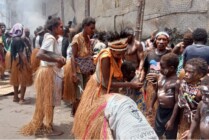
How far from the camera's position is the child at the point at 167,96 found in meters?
3.61

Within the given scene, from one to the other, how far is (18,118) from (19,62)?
1.46 meters

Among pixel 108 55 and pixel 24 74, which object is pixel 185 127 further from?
pixel 24 74

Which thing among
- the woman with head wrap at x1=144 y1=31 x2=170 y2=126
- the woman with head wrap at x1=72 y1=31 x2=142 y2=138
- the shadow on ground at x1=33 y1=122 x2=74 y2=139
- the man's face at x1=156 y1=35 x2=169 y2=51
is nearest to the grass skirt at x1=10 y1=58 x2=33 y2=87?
the shadow on ground at x1=33 y1=122 x2=74 y2=139

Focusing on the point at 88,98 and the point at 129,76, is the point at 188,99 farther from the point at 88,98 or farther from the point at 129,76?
the point at 88,98

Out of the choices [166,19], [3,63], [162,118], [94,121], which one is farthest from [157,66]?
[3,63]

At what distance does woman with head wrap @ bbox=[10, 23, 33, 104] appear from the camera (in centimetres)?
654

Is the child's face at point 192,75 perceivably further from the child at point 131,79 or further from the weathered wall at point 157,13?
the weathered wall at point 157,13

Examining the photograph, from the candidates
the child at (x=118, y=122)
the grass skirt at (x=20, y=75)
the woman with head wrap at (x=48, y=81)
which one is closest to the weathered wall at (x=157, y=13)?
the woman with head wrap at (x=48, y=81)

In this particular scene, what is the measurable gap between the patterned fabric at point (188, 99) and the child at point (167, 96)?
0.78 ft

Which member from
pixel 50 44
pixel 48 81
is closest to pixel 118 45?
pixel 50 44

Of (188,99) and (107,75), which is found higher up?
(107,75)

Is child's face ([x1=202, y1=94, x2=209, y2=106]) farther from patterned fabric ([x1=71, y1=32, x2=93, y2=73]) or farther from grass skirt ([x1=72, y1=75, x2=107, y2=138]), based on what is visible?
patterned fabric ([x1=71, y1=32, x2=93, y2=73])

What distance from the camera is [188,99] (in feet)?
10.6

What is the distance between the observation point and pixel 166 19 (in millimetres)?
8422
